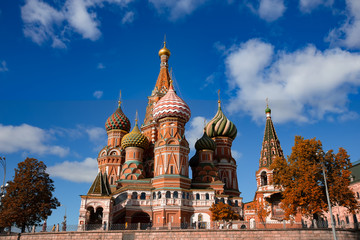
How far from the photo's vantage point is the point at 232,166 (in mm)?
57188

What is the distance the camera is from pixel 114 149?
55656mm

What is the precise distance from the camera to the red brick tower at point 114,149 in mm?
54478

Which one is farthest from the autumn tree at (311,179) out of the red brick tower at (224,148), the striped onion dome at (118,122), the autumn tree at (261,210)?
the striped onion dome at (118,122)

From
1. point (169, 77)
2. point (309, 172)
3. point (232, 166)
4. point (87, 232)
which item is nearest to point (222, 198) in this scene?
point (232, 166)

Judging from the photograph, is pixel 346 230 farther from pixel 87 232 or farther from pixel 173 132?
pixel 173 132

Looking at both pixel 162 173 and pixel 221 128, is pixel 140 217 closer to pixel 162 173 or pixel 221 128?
pixel 162 173

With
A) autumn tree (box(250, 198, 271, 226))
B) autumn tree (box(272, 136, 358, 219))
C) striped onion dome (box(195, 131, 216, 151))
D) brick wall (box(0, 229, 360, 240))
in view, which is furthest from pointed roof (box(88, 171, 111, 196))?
autumn tree (box(272, 136, 358, 219))

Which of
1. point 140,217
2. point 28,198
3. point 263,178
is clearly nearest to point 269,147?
point 263,178

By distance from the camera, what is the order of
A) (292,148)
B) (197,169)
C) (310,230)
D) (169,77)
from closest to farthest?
(310,230) < (292,148) < (197,169) < (169,77)

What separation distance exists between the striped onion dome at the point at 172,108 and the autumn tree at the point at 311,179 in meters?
20.3

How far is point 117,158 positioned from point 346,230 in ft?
119

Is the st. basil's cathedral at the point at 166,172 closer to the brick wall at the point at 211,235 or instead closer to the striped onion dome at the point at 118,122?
the striped onion dome at the point at 118,122

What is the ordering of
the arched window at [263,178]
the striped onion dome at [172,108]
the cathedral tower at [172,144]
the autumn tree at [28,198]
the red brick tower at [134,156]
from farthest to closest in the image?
the arched window at [263,178], the striped onion dome at [172,108], the red brick tower at [134,156], the cathedral tower at [172,144], the autumn tree at [28,198]

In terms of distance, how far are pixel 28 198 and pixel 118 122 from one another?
87.4ft
